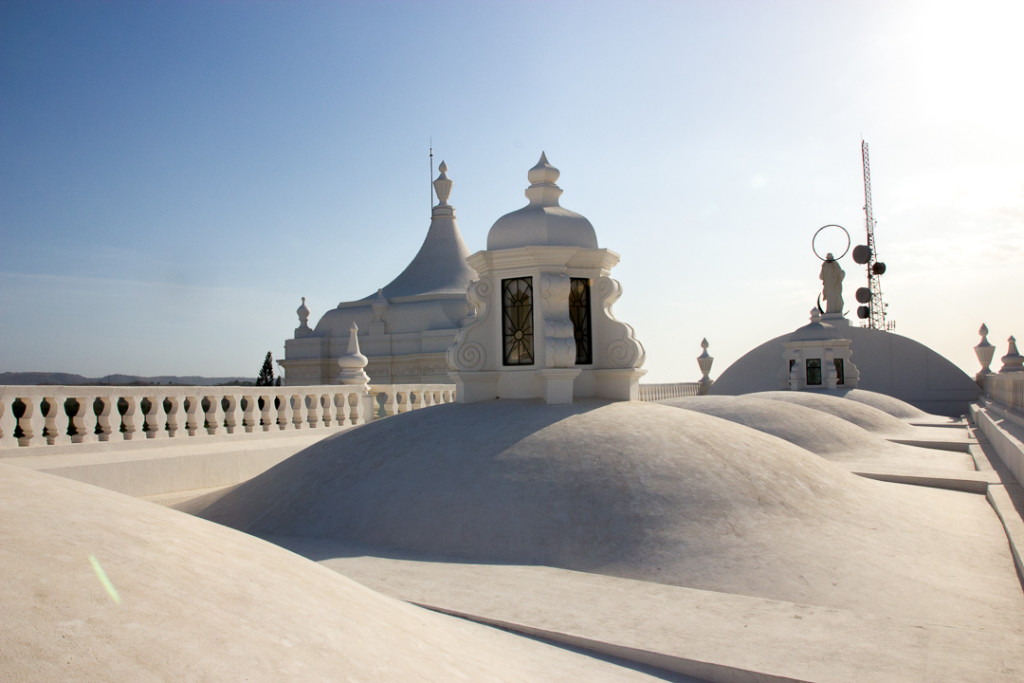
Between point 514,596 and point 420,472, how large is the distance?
197 cm

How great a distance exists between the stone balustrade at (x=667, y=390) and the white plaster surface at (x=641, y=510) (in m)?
18.6

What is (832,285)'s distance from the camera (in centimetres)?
3058

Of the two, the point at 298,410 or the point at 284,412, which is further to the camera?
the point at 298,410

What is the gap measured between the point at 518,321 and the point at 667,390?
21.1 metres

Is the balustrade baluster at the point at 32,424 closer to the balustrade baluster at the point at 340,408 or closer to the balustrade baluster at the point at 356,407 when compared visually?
the balustrade baluster at the point at 340,408

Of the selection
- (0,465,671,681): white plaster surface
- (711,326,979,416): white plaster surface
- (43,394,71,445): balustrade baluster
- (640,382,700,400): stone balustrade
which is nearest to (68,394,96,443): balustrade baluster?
(43,394,71,445): balustrade baluster

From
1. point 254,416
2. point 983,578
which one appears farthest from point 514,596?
point 254,416

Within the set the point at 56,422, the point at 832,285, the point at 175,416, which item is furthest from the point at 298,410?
the point at 832,285

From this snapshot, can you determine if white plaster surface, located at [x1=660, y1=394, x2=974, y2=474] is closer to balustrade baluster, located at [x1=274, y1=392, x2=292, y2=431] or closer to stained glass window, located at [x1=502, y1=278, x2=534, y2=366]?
stained glass window, located at [x1=502, y1=278, x2=534, y2=366]

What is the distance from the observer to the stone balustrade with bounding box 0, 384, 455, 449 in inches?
287

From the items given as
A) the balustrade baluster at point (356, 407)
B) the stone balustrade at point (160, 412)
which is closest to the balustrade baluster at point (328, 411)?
the stone balustrade at point (160, 412)

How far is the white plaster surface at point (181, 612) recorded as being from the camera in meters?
1.95

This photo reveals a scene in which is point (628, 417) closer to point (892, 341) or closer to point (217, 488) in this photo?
point (217, 488)

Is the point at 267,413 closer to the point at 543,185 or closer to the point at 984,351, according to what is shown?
the point at 543,185
